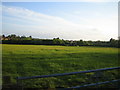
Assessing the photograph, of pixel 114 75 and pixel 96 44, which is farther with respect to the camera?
pixel 96 44

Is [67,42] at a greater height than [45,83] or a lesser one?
greater

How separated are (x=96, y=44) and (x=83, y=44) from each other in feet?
8.93

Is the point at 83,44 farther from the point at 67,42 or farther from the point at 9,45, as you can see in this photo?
the point at 9,45

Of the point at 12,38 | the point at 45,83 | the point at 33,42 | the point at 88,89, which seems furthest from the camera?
the point at 33,42

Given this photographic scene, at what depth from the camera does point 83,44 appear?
2358 cm

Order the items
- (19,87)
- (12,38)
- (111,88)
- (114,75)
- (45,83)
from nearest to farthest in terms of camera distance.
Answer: (19,87) < (111,88) < (45,83) < (114,75) < (12,38)

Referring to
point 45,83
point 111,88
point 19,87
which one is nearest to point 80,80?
point 45,83

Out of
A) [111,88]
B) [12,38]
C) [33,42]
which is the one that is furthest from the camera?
[33,42]

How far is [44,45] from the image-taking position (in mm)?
23797

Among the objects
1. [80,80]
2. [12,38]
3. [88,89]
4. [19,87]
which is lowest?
[80,80]

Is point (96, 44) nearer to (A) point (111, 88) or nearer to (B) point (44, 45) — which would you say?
(B) point (44, 45)

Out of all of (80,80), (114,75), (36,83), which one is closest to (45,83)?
(36,83)

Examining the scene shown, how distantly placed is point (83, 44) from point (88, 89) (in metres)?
20.8

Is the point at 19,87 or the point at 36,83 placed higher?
the point at 19,87
